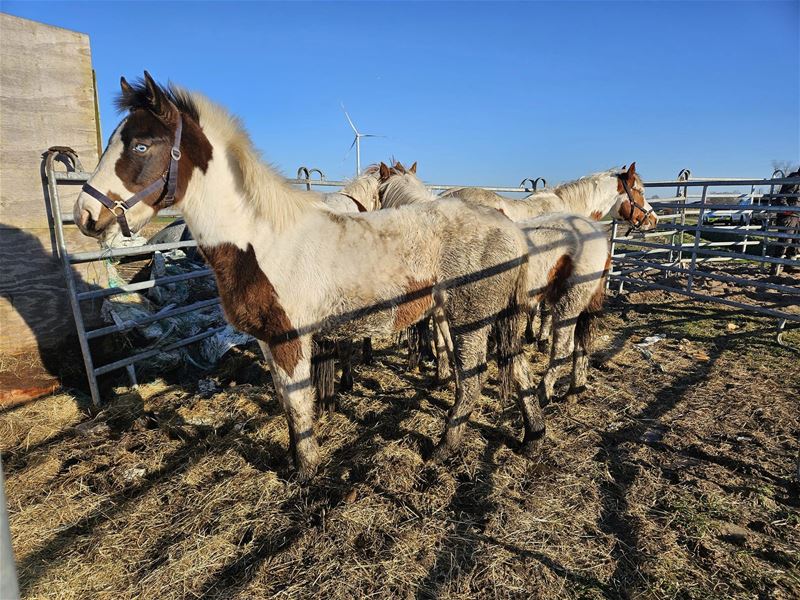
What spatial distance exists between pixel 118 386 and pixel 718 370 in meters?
6.67

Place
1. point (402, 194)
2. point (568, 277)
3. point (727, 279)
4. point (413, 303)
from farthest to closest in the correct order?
point (727, 279), point (402, 194), point (568, 277), point (413, 303)

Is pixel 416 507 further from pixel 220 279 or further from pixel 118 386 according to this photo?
pixel 118 386

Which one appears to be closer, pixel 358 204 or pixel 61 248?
pixel 61 248

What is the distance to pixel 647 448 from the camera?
330 cm

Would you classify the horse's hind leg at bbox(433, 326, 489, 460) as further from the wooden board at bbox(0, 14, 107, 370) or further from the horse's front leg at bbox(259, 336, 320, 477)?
the wooden board at bbox(0, 14, 107, 370)

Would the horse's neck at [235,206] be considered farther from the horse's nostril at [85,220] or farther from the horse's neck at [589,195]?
the horse's neck at [589,195]

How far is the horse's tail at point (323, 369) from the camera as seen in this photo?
3262mm

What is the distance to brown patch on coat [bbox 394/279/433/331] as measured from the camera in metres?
3.01

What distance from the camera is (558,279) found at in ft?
12.7

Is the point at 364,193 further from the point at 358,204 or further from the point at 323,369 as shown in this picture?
the point at 323,369

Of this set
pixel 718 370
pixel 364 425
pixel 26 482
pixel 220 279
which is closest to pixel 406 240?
pixel 220 279

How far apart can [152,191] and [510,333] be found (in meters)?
2.61

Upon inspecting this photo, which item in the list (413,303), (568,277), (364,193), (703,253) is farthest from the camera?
(703,253)

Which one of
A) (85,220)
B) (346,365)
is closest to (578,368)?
(346,365)
